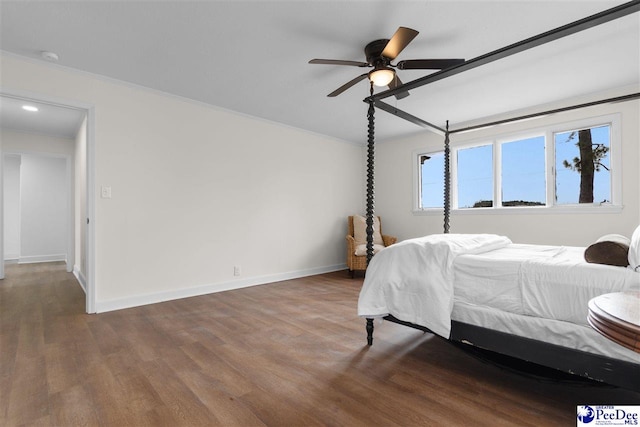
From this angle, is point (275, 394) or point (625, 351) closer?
point (625, 351)

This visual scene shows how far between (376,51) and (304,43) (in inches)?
24.0

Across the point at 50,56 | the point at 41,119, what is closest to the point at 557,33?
the point at 50,56

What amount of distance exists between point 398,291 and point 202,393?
1350 millimetres

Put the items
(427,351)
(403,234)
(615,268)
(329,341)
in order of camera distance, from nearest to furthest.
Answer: (615,268)
(427,351)
(329,341)
(403,234)

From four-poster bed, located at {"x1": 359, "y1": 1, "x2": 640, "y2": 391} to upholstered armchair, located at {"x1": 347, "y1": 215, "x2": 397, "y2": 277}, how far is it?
2.58m

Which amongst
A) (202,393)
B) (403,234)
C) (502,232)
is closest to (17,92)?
(202,393)

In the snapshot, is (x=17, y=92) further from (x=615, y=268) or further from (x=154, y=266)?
(x=615, y=268)

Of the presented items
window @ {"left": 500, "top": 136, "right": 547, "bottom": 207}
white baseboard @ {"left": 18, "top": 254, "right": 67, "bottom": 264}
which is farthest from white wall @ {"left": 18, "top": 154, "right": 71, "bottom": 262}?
window @ {"left": 500, "top": 136, "right": 547, "bottom": 207}

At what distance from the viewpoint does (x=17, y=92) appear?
9.14 feet

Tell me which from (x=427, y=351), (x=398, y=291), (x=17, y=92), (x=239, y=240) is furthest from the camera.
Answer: (x=239, y=240)

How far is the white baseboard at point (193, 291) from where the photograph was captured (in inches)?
A: 128

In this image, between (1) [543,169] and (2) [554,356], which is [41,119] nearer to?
(2) [554,356]

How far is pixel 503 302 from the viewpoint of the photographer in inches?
70.2

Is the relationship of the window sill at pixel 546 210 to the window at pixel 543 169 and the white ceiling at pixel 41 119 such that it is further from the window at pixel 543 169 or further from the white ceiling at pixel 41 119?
Result: the white ceiling at pixel 41 119
